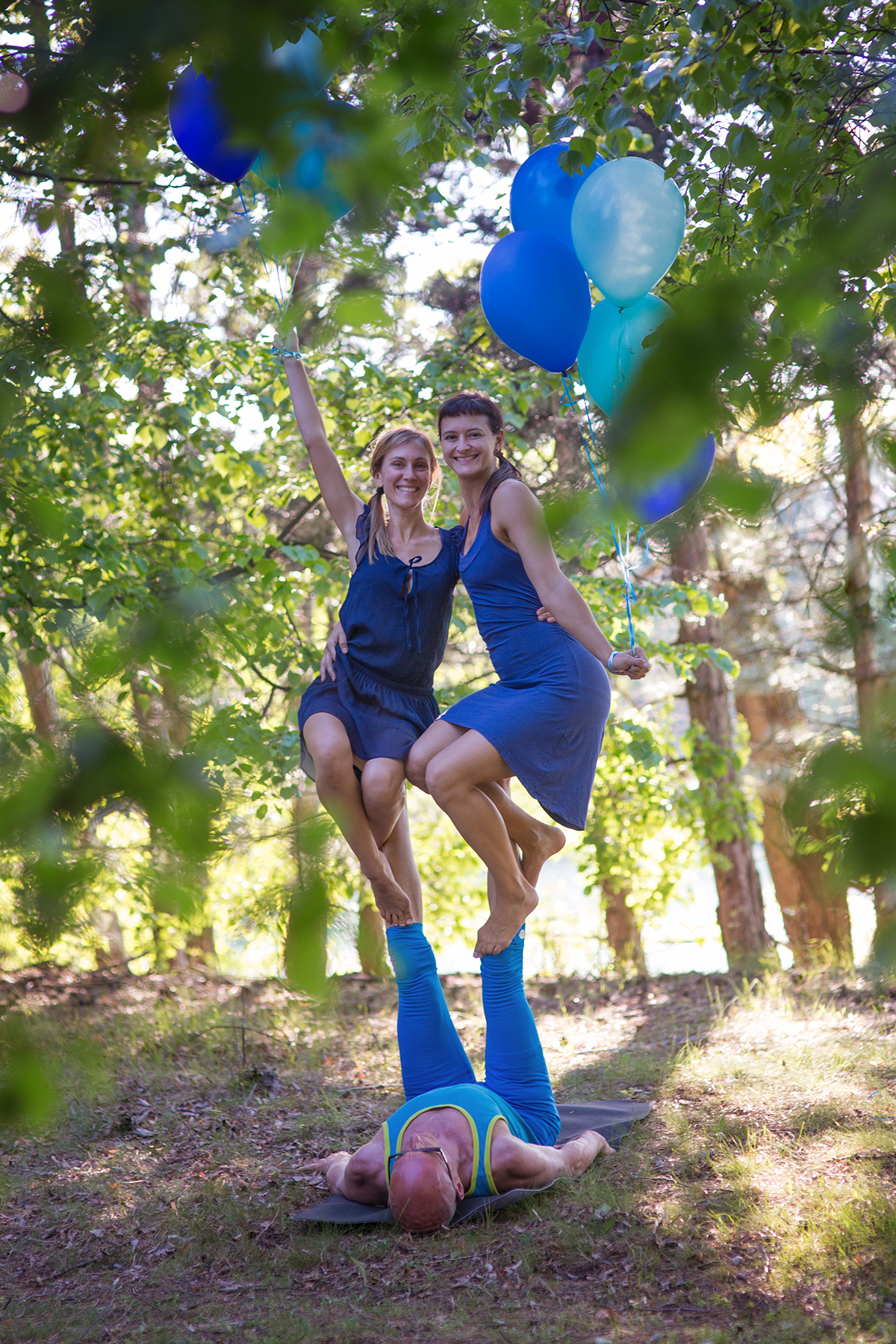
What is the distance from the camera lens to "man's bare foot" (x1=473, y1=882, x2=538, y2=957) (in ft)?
9.57

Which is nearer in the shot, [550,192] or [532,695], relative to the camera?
[532,695]

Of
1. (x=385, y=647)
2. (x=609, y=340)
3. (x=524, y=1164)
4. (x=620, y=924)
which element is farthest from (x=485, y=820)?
(x=620, y=924)

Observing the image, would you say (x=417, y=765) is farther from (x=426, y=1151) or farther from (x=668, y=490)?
(x=668, y=490)

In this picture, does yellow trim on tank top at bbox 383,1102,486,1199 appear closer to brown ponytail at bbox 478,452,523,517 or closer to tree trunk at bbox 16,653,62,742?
brown ponytail at bbox 478,452,523,517

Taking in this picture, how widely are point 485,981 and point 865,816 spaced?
2052 mm

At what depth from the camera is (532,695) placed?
111 inches

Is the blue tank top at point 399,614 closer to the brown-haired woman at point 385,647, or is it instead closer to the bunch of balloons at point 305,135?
the brown-haired woman at point 385,647

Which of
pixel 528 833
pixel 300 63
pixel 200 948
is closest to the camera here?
pixel 300 63

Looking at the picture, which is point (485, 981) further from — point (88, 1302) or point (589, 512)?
point (589, 512)

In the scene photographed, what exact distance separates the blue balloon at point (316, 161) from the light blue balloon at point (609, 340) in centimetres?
143

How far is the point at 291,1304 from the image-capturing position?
2258 mm

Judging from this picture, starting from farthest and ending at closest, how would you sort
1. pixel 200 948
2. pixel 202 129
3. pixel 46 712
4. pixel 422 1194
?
pixel 200 948
pixel 422 1194
pixel 202 129
pixel 46 712

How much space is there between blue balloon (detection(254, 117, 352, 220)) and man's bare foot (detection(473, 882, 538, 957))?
7.02 ft

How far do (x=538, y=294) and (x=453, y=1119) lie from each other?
2.17 meters
